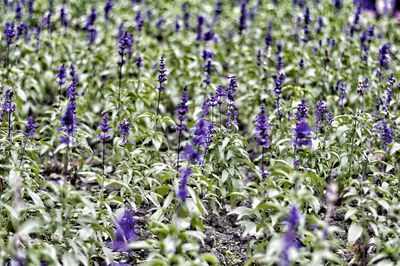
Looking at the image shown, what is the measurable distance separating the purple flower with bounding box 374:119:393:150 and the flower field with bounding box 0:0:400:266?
0.9 inches

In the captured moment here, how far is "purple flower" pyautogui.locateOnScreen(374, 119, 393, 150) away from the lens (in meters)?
5.42

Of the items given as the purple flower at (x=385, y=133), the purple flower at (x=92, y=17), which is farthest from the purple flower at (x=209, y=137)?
the purple flower at (x=92, y=17)

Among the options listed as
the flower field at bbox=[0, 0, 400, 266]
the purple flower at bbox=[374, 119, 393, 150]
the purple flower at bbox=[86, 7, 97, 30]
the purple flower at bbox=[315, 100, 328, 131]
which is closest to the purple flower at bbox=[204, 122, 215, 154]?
the flower field at bbox=[0, 0, 400, 266]

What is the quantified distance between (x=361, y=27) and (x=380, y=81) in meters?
2.13

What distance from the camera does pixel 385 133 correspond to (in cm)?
545

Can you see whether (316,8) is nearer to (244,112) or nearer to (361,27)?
(361,27)

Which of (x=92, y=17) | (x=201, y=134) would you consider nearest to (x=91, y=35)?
(x=92, y=17)

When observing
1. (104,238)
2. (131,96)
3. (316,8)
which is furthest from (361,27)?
(104,238)

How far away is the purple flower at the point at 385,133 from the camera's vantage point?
17.8 feet

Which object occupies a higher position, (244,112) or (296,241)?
(244,112)

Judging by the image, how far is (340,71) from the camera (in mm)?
7750

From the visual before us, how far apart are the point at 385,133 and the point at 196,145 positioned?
158cm

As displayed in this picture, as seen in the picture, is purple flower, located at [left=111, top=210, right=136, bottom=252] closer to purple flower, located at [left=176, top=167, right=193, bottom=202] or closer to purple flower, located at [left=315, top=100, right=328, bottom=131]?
purple flower, located at [left=176, top=167, right=193, bottom=202]

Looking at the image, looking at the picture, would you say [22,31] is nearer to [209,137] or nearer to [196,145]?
[196,145]
